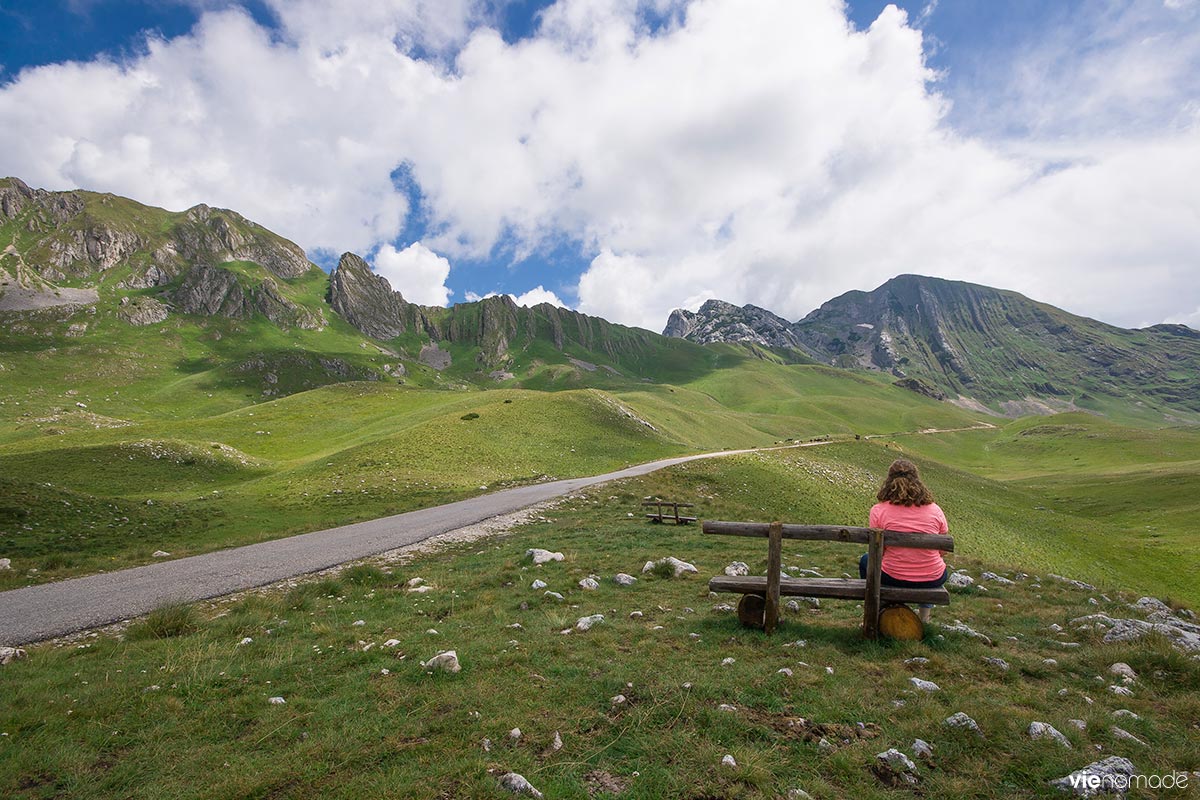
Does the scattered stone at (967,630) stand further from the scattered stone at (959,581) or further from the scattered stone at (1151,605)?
the scattered stone at (1151,605)

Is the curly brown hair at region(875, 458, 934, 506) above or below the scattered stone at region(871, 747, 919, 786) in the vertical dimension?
above

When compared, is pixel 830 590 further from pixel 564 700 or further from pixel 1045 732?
pixel 564 700

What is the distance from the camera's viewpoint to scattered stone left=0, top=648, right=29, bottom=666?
10177mm

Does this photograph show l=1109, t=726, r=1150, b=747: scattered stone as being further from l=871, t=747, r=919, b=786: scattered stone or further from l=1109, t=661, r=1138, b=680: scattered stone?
l=871, t=747, r=919, b=786: scattered stone

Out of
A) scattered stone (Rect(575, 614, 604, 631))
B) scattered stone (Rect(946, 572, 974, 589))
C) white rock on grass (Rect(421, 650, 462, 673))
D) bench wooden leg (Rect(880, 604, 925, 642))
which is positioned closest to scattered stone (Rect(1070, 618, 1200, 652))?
scattered stone (Rect(946, 572, 974, 589))

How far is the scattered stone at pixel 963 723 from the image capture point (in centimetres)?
705

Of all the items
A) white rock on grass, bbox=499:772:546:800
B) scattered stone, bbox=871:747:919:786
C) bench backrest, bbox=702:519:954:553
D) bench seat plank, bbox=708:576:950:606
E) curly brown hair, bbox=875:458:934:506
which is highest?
curly brown hair, bbox=875:458:934:506

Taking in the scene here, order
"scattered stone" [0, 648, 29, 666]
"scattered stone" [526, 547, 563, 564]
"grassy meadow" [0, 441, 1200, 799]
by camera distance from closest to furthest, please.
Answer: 1. "grassy meadow" [0, 441, 1200, 799]
2. "scattered stone" [0, 648, 29, 666]
3. "scattered stone" [526, 547, 563, 564]

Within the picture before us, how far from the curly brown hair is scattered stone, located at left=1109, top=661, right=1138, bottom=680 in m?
3.91

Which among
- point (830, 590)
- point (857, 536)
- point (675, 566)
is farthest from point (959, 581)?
point (675, 566)

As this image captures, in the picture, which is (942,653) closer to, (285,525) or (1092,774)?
(1092,774)

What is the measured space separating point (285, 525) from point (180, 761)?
87.4 ft

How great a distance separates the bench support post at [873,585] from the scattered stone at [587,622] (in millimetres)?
5937

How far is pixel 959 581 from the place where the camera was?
16203 mm
